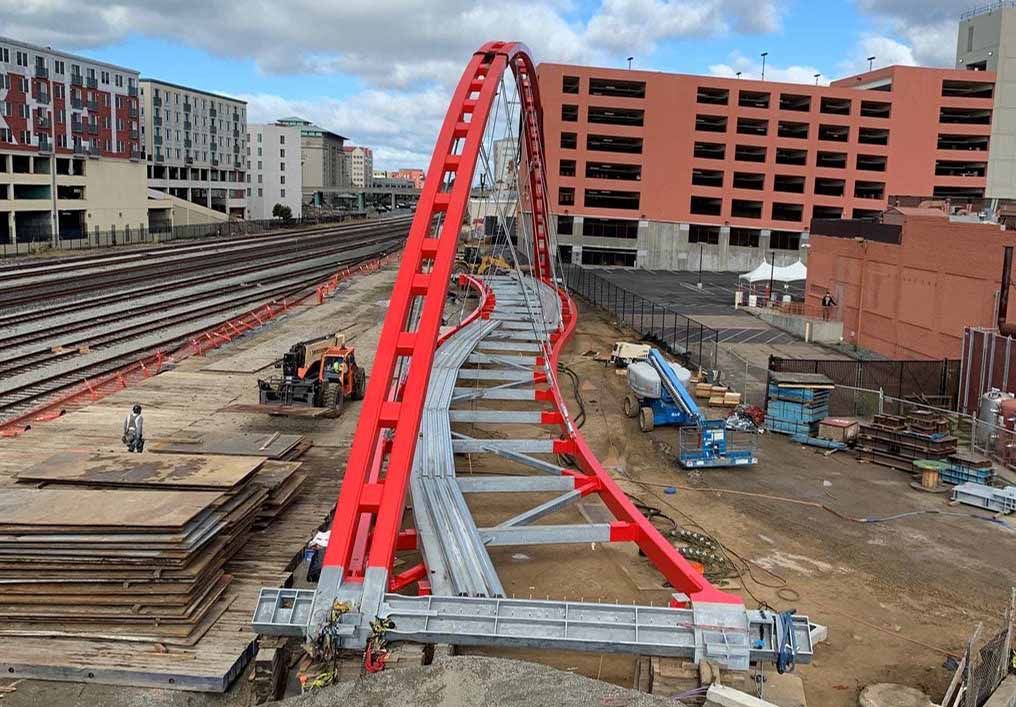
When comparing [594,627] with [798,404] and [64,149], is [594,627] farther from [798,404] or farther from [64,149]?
[64,149]

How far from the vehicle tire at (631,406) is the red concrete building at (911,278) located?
14123mm

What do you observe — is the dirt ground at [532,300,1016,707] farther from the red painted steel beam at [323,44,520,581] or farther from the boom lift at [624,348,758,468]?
the red painted steel beam at [323,44,520,581]

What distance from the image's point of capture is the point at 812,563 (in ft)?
51.1

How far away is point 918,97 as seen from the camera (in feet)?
257

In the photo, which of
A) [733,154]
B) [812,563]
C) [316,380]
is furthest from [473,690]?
[733,154]

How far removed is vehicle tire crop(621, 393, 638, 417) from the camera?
86.0ft

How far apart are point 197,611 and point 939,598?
11.7 m

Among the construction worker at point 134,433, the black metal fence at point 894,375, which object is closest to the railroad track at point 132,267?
the construction worker at point 134,433

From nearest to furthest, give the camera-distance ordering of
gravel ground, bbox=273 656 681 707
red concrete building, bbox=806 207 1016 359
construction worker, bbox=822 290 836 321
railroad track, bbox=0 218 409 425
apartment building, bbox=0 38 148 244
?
1. gravel ground, bbox=273 656 681 707
2. railroad track, bbox=0 218 409 425
3. red concrete building, bbox=806 207 1016 359
4. construction worker, bbox=822 290 836 321
5. apartment building, bbox=0 38 148 244

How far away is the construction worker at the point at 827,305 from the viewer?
43.2 metres

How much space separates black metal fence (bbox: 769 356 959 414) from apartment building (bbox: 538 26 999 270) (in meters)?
49.6

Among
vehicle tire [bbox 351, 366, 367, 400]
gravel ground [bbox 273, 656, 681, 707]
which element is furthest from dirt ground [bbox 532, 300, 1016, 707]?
vehicle tire [bbox 351, 366, 367, 400]

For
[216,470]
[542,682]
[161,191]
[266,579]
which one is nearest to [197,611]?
[266,579]

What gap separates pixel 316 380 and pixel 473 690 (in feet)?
56.7
